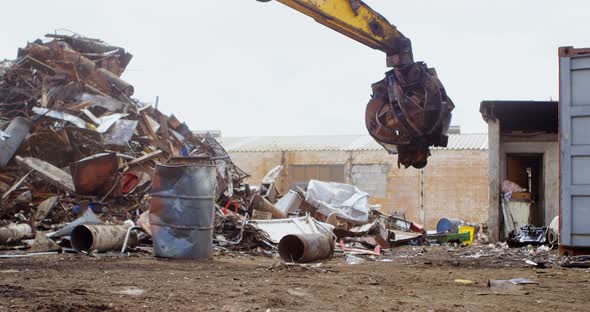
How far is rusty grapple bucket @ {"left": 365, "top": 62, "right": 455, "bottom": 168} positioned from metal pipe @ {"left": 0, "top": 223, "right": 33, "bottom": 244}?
18.3ft

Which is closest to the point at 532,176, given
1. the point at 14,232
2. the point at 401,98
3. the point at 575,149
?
the point at 575,149

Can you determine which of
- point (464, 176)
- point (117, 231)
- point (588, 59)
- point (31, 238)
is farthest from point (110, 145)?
point (464, 176)

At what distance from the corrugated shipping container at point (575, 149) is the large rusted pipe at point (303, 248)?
3.23 meters

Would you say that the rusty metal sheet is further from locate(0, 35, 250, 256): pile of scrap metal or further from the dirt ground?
the dirt ground

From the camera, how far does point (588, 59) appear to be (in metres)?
8.61

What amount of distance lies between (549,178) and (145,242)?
32.7 feet

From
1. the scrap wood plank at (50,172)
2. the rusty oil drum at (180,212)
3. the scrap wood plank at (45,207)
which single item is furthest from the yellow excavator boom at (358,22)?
the scrap wood plank at (50,172)

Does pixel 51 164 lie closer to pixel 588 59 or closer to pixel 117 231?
pixel 117 231

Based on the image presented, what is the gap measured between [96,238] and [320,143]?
2228cm

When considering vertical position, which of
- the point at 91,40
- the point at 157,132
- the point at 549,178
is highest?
the point at 91,40

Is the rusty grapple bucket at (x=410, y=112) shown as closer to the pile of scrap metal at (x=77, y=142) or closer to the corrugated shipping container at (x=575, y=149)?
the corrugated shipping container at (x=575, y=149)

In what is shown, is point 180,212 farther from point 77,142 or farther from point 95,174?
point 77,142

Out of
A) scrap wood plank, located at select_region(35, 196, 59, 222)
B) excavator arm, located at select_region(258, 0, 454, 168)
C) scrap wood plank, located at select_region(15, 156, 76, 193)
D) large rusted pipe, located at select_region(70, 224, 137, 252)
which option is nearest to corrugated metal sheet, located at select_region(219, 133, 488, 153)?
scrap wood plank, located at select_region(15, 156, 76, 193)

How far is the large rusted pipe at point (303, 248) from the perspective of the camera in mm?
9008
